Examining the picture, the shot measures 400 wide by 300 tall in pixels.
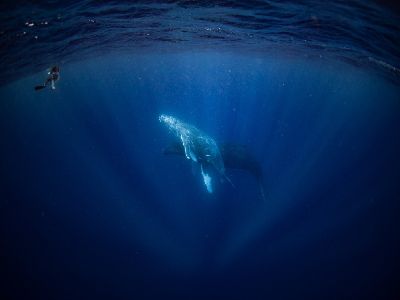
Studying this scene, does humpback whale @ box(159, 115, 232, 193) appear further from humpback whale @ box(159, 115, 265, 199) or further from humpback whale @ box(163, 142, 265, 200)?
humpback whale @ box(163, 142, 265, 200)

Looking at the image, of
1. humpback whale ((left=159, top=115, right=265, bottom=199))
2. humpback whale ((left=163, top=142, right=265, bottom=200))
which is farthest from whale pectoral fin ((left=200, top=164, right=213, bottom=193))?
humpback whale ((left=163, top=142, right=265, bottom=200))

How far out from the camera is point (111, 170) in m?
22.7

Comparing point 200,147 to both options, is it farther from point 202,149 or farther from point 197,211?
point 197,211

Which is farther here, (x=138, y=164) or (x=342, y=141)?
(x=342, y=141)

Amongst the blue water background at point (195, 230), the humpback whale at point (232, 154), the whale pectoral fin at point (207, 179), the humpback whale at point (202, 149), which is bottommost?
the blue water background at point (195, 230)

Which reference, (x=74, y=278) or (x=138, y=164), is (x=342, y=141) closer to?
(x=138, y=164)

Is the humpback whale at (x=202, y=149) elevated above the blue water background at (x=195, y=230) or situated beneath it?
elevated above

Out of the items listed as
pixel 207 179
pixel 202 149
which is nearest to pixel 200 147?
pixel 202 149

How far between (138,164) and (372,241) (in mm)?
16879

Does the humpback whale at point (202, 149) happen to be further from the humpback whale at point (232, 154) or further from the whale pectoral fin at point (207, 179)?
the humpback whale at point (232, 154)

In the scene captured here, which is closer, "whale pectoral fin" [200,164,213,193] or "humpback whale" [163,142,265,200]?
"whale pectoral fin" [200,164,213,193]

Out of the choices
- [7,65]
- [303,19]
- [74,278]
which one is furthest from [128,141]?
[303,19]

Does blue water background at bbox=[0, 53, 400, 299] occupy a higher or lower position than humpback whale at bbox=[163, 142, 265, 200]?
lower

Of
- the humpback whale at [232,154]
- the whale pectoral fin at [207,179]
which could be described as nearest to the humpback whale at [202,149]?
the whale pectoral fin at [207,179]
